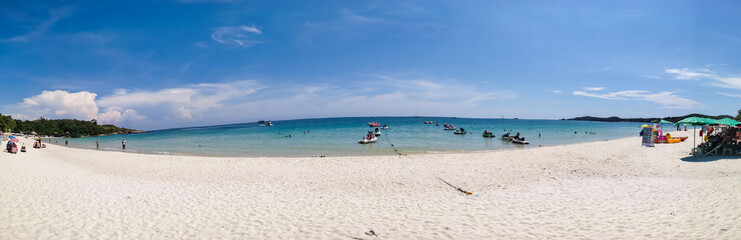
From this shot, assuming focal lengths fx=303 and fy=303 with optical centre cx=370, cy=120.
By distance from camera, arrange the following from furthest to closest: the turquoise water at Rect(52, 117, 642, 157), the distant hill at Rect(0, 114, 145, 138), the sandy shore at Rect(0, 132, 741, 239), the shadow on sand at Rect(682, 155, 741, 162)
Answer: the distant hill at Rect(0, 114, 145, 138) < the turquoise water at Rect(52, 117, 642, 157) < the shadow on sand at Rect(682, 155, 741, 162) < the sandy shore at Rect(0, 132, 741, 239)

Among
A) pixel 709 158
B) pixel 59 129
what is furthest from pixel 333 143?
pixel 59 129

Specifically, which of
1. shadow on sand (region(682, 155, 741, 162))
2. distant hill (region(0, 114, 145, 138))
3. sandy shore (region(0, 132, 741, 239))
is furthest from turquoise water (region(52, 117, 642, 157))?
distant hill (region(0, 114, 145, 138))

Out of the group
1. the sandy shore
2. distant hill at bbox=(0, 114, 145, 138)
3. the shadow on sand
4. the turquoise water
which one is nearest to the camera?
the sandy shore

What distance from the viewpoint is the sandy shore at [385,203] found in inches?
243

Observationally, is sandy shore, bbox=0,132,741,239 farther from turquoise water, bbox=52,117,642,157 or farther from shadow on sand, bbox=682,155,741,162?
turquoise water, bbox=52,117,642,157

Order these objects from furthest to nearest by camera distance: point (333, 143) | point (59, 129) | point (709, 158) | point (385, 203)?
point (59, 129) → point (333, 143) → point (709, 158) → point (385, 203)

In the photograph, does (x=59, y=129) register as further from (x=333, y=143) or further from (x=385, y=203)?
(x=385, y=203)

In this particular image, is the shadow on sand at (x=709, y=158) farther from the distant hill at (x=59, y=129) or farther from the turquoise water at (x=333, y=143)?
the distant hill at (x=59, y=129)

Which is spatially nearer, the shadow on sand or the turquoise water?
the shadow on sand

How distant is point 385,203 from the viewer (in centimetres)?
864

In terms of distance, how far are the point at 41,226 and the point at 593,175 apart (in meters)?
17.2

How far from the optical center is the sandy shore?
6160mm

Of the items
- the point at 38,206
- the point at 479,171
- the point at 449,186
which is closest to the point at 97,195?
the point at 38,206

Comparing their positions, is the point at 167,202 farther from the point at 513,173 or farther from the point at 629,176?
the point at 629,176
